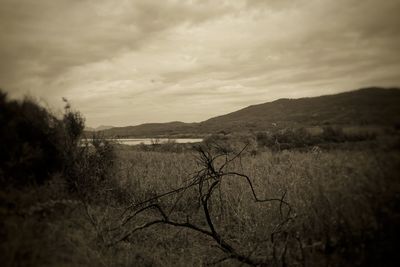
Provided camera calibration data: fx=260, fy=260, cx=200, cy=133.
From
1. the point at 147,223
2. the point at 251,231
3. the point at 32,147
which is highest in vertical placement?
the point at 32,147

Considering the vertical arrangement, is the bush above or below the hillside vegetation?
above

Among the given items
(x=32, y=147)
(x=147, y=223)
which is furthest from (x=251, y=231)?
(x=32, y=147)

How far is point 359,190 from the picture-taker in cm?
291

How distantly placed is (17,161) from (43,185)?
393mm

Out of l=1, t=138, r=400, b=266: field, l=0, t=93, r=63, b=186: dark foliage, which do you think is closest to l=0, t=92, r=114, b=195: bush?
l=0, t=93, r=63, b=186: dark foliage

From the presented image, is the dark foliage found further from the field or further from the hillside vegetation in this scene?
the field

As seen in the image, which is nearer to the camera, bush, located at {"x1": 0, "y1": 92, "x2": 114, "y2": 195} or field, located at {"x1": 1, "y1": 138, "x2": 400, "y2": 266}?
field, located at {"x1": 1, "y1": 138, "x2": 400, "y2": 266}

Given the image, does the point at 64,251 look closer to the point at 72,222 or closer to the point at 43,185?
the point at 72,222

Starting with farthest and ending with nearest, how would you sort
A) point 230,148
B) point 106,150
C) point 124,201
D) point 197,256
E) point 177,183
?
point 230,148, point 106,150, point 177,183, point 124,201, point 197,256

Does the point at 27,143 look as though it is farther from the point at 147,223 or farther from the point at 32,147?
the point at 147,223

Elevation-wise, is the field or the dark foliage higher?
the dark foliage

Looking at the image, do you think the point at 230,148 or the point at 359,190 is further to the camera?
the point at 230,148

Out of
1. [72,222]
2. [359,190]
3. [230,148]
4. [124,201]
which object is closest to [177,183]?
[124,201]

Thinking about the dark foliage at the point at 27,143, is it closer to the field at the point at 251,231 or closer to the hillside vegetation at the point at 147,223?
the hillside vegetation at the point at 147,223
